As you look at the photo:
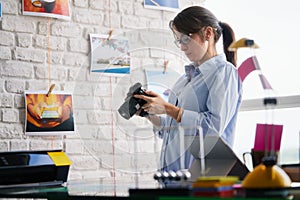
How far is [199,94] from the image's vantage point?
265 centimetres

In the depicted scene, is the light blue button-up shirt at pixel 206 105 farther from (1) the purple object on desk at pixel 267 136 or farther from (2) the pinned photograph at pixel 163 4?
(2) the pinned photograph at pixel 163 4

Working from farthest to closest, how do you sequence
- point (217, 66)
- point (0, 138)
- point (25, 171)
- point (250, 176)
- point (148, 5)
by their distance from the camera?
point (148, 5) < point (0, 138) < point (217, 66) < point (25, 171) < point (250, 176)

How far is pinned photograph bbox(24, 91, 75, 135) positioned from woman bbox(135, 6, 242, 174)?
28.8 inches

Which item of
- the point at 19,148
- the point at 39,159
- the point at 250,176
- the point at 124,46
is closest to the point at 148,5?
the point at 124,46

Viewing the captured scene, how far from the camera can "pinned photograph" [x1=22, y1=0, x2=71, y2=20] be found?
3.18 meters

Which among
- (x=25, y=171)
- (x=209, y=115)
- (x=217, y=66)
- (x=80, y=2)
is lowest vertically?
(x=25, y=171)

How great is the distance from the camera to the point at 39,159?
2.54 meters

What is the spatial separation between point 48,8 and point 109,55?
424 mm

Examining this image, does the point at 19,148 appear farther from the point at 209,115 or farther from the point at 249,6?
the point at 249,6

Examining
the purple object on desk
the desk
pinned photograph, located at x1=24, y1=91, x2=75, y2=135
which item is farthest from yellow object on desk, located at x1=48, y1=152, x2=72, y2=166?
the purple object on desk

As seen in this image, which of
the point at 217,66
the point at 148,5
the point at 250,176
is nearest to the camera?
the point at 250,176

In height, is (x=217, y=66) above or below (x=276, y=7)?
below

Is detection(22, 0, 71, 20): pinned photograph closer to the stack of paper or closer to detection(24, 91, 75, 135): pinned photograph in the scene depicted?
detection(24, 91, 75, 135): pinned photograph

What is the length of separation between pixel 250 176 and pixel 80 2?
2182 mm
